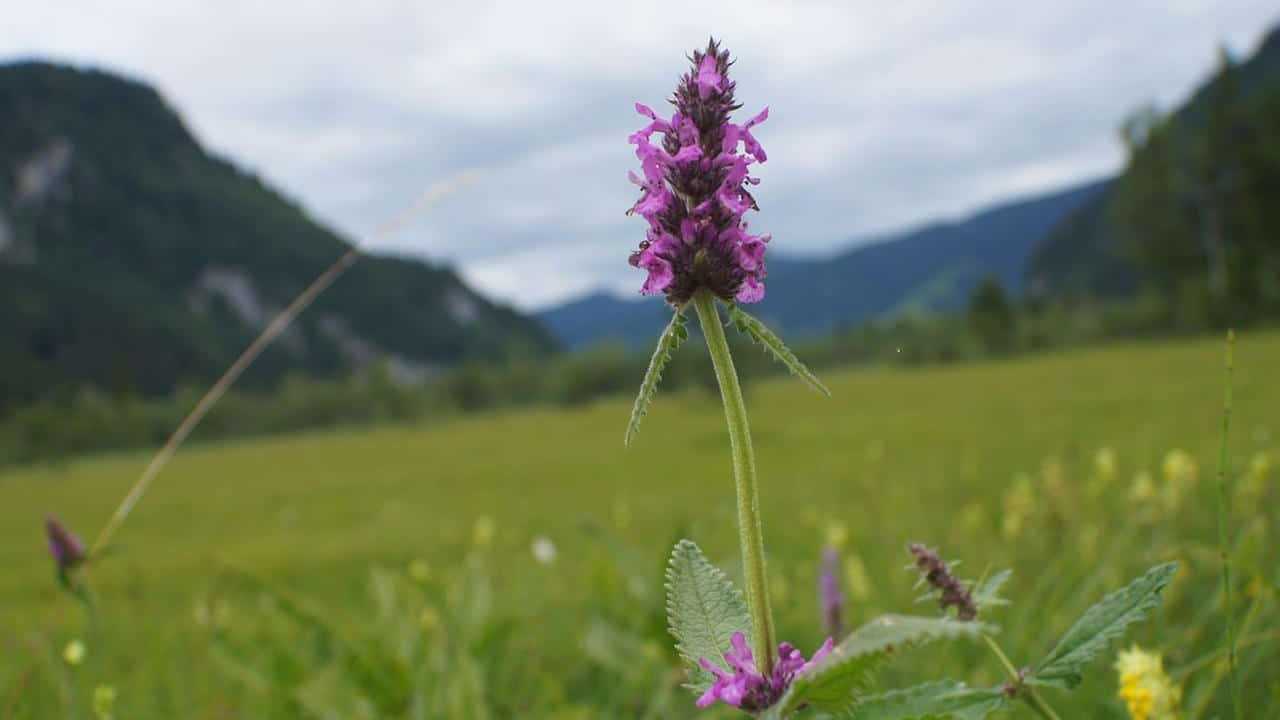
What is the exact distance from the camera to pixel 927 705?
2.65 feet

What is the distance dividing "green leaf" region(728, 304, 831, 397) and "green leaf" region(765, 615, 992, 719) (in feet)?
0.64

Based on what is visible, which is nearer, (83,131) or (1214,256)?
(1214,256)

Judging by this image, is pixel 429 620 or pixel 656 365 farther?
pixel 429 620

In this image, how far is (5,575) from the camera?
891cm

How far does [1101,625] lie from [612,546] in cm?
256

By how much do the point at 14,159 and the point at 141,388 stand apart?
32.7m

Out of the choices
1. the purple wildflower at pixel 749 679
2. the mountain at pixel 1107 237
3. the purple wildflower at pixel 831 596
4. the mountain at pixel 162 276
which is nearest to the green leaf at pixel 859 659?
the purple wildflower at pixel 749 679

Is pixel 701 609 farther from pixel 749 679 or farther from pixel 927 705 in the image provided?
pixel 927 705

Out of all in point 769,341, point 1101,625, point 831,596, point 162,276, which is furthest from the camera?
point 162,276

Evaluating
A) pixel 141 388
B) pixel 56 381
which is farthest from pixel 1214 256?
pixel 141 388

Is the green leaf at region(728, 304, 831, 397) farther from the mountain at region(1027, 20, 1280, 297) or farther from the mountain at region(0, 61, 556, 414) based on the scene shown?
the mountain at region(0, 61, 556, 414)

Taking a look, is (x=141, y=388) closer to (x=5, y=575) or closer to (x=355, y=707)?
(x=5, y=575)

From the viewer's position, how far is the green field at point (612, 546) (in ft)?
9.29

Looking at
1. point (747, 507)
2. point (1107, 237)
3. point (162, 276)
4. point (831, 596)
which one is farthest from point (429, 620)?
point (162, 276)
